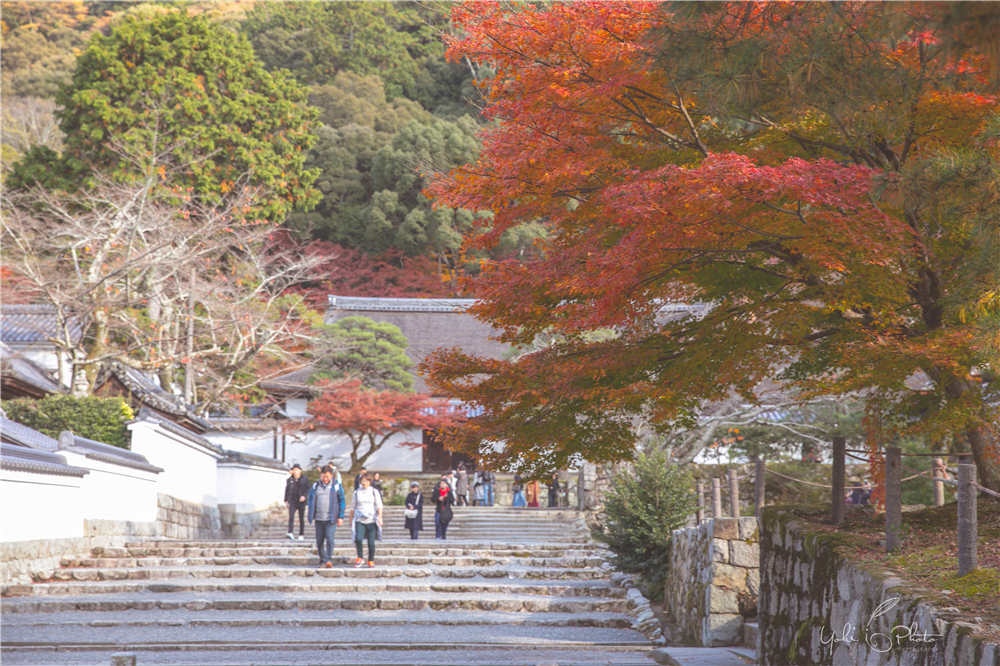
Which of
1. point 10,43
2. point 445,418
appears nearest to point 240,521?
point 445,418

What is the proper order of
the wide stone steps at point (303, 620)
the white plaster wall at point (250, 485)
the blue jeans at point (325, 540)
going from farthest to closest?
1. the white plaster wall at point (250, 485)
2. the blue jeans at point (325, 540)
3. the wide stone steps at point (303, 620)

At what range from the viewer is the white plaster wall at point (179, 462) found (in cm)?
1530

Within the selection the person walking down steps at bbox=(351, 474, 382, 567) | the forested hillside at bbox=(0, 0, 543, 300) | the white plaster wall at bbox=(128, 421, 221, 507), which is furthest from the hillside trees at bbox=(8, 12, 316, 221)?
the person walking down steps at bbox=(351, 474, 382, 567)

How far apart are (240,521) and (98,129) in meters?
11.9

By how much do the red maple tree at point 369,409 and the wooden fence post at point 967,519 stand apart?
62.2 feet

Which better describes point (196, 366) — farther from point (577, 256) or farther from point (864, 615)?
point (864, 615)

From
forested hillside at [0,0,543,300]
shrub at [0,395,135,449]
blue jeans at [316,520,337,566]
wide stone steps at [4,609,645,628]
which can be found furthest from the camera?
forested hillside at [0,0,543,300]

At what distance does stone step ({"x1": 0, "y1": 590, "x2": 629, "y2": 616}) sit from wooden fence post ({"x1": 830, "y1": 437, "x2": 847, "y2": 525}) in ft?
16.2

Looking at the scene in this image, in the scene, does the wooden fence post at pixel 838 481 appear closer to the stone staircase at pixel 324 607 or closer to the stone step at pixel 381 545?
the stone staircase at pixel 324 607

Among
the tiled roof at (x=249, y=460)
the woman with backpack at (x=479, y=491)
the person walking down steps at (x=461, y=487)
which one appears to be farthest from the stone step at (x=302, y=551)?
the woman with backpack at (x=479, y=491)

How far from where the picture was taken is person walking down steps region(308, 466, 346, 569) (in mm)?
12078

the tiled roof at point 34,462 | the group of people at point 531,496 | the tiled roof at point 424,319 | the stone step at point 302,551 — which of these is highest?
the tiled roof at point 424,319

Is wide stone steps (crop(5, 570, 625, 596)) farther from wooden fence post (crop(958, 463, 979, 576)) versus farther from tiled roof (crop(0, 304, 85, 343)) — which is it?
tiled roof (crop(0, 304, 85, 343))

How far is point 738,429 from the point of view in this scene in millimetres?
20531
